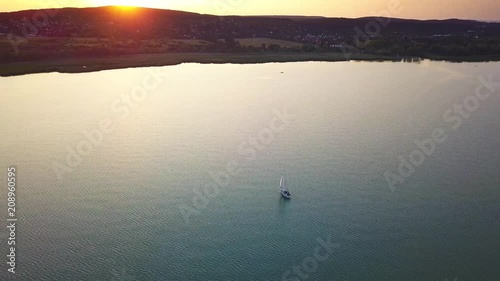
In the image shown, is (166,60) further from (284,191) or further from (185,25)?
(185,25)

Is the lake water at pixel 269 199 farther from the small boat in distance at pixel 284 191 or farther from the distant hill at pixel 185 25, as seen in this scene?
the distant hill at pixel 185 25

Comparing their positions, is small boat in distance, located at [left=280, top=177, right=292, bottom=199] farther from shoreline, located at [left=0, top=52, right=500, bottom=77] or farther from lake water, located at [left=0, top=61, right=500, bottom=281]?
shoreline, located at [left=0, top=52, right=500, bottom=77]

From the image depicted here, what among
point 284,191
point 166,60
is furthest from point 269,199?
point 166,60

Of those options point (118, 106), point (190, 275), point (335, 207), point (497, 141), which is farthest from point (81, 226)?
point (497, 141)

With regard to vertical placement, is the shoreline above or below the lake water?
above

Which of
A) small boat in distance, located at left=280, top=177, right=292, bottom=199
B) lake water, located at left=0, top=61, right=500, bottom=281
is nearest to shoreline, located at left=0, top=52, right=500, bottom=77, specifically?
lake water, located at left=0, top=61, right=500, bottom=281

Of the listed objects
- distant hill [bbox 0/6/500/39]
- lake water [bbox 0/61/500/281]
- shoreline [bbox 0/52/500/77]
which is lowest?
lake water [bbox 0/61/500/281]
